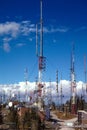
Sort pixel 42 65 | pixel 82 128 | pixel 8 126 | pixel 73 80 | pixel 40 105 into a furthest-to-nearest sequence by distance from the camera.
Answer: pixel 73 80, pixel 40 105, pixel 42 65, pixel 82 128, pixel 8 126

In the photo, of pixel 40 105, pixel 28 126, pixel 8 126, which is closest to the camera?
pixel 28 126

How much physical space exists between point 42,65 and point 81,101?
6041 cm

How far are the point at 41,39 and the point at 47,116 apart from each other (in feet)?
61.7

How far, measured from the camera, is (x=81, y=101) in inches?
5236

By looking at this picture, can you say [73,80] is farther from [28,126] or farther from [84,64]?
[28,126]

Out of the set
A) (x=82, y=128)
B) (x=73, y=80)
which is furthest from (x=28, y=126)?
(x=73, y=80)

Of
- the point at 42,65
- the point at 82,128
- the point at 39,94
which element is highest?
the point at 42,65

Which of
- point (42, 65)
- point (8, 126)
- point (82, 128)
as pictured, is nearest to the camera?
point (8, 126)

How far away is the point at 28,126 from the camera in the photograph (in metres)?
54.3

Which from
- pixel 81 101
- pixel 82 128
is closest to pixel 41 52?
pixel 82 128

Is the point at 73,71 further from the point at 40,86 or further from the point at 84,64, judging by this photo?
the point at 40,86

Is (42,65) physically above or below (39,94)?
above

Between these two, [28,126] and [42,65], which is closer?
[28,126]

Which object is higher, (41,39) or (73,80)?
(41,39)
